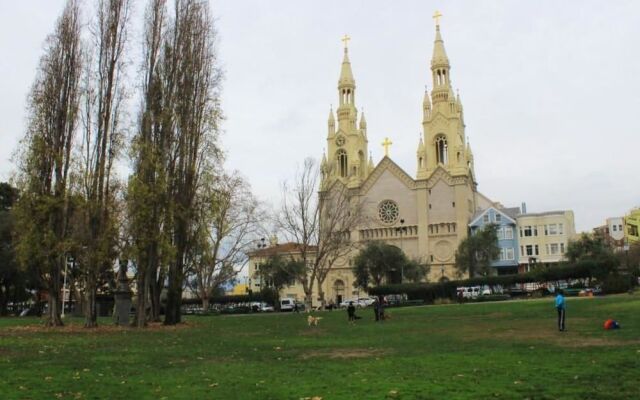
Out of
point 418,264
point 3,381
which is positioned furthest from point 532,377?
point 418,264

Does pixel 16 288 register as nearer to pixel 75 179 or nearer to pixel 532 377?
pixel 75 179

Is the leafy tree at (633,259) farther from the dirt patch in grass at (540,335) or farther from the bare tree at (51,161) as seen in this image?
the bare tree at (51,161)

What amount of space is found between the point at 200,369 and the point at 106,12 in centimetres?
2699

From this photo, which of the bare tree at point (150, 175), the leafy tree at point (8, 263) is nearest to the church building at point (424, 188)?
the leafy tree at point (8, 263)

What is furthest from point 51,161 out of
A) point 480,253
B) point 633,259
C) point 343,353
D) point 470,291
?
point 633,259

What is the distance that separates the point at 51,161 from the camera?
108ft

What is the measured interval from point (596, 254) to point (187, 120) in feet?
148

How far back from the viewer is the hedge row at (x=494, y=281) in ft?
184

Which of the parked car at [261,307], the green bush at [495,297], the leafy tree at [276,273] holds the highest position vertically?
the leafy tree at [276,273]

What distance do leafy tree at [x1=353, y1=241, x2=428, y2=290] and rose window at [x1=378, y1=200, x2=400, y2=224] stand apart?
1413cm

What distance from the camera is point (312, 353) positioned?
56.9 ft

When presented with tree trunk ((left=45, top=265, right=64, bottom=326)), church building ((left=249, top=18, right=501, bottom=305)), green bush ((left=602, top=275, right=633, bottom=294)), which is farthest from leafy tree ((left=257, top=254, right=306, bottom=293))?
tree trunk ((left=45, top=265, right=64, bottom=326))

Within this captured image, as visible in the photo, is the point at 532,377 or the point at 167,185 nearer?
the point at 532,377

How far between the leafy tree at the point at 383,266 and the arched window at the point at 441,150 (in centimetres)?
2165
